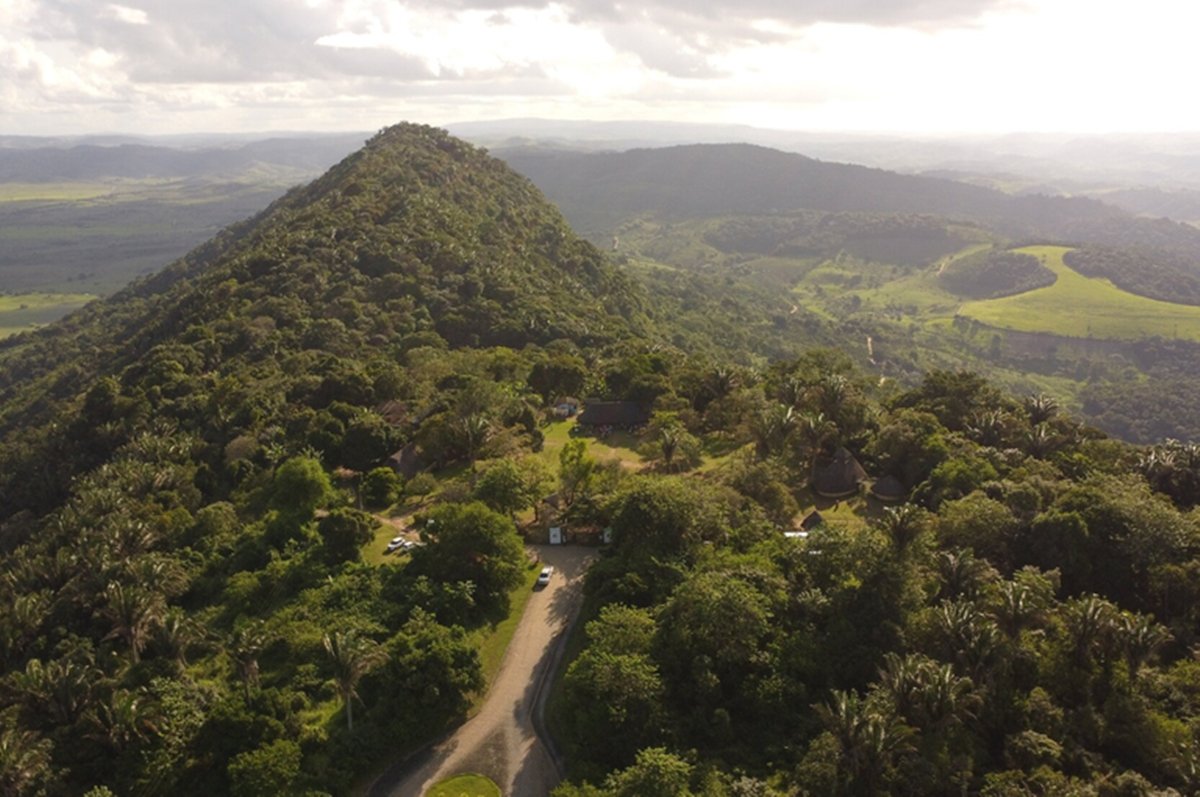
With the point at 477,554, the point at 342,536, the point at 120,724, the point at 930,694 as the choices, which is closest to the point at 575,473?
the point at 477,554

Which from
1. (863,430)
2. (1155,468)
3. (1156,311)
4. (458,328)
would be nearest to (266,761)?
(863,430)

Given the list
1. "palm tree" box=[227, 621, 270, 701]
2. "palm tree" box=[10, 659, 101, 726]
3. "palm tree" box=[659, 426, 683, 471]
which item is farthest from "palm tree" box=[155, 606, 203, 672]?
"palm tree" box=[659, 426, 683, 471]

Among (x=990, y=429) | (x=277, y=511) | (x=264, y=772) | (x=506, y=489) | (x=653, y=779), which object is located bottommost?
(x=264, y=772)

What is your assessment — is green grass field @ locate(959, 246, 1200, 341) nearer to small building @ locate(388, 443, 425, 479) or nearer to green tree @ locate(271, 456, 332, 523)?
small building @ locate(388, 443, 425, 479)

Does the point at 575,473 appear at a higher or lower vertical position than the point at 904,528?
lower

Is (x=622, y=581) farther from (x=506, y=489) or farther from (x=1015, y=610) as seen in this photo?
(x=1015, y=610)

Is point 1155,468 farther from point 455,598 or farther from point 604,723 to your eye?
point 455,598
